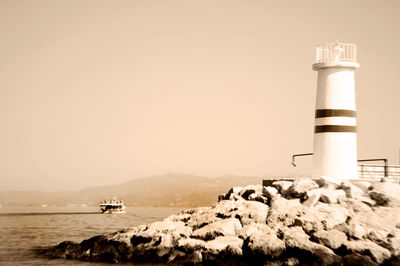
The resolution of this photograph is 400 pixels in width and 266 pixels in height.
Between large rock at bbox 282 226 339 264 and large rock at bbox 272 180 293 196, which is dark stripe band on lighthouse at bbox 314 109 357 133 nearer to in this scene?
large rock at bbox 272 180 293 196

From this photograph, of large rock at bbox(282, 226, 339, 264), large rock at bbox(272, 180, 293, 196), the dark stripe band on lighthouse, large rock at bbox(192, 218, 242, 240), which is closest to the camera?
large rock at bbox(282, 226, 339, 264)

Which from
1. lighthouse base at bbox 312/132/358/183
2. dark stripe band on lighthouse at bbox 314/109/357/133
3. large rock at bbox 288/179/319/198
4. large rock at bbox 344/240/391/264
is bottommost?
large rock at bbox 344/240/391/264

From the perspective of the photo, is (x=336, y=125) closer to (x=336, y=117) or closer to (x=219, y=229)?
(x=336, y=117)

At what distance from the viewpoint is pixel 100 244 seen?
23.8 metres

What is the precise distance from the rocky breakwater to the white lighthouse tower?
A: 1.87 metres

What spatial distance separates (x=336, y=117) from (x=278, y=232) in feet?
28.7

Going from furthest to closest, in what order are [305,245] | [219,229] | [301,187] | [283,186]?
1. [283,186]
2. [301,187]
3. [219,229]
4. [305,245]

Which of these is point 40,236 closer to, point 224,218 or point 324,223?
point 224,218

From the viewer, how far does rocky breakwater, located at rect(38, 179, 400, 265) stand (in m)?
19.9

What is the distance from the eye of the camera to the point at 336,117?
1090 inches

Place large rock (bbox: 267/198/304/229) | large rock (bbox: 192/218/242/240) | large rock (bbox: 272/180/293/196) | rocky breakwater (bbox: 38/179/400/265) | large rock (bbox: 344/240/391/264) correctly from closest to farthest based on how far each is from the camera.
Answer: large rock (bbox: 344/240/391/264) < rocky breakwater (bbox: 38/179/400/265) < large rock (bbox: 192/218/242/240) < large rock (bbox: 267/198/304/229) < large rock (bbox: 272/180/293/196)

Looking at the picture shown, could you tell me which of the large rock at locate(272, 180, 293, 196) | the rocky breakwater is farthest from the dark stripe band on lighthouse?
the large rock at locate(272, 180, 293, 196)


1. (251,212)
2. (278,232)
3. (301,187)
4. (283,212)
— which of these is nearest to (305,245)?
(278,232)

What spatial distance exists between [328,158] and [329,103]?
2.72 m
